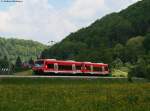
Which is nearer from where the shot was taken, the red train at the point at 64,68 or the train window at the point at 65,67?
the red train at the point at 64,68

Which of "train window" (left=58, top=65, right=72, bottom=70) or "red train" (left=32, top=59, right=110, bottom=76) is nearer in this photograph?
"red train" (left=32, top=59, right=110, bottom=76)

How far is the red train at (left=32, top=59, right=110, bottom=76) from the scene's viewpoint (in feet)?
297

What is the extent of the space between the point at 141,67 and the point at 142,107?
96225 mm

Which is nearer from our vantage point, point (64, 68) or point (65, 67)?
point (64, 68)

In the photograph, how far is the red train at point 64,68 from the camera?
90625mm

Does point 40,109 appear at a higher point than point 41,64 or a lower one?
lower

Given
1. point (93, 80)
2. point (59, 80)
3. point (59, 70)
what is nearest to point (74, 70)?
point (59, 70)

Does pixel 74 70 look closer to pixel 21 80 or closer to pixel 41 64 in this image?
pixel 41 64

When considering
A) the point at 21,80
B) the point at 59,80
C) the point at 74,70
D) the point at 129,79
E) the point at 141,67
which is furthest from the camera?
the point at 141,67

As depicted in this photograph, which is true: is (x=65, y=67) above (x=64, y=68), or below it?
above

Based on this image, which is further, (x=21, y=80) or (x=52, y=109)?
(x=21, y=80)

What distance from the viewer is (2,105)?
2445 centimetres

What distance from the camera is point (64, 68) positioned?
94312 millimetres

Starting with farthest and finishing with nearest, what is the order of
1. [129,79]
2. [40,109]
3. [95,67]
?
[95,67]
[129,79]
[40,109]
